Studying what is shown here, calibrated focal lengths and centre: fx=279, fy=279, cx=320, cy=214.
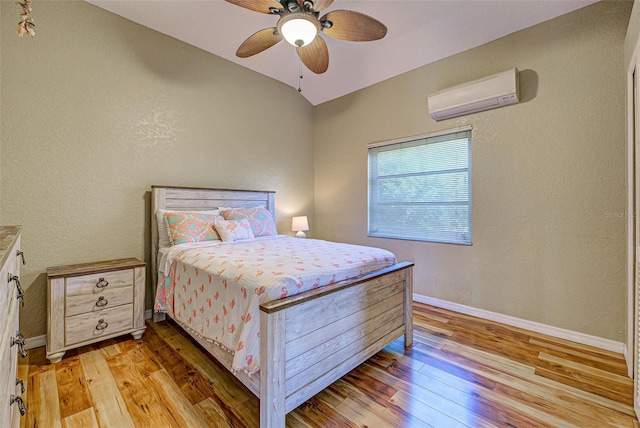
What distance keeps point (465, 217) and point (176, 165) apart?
124 inches

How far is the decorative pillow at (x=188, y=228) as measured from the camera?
2572mm

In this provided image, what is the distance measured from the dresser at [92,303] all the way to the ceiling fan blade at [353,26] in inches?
97.8

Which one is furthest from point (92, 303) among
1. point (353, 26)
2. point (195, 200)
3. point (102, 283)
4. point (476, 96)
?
point (476, 96)

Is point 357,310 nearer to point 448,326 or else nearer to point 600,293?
point 448,326

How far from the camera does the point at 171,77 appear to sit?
2977mm

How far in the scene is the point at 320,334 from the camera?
1.57 meters

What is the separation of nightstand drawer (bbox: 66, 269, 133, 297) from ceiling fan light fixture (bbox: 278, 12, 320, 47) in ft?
7.44

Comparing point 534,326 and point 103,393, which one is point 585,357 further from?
point 103,393

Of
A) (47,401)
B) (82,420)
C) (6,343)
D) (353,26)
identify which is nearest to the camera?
(6,343)

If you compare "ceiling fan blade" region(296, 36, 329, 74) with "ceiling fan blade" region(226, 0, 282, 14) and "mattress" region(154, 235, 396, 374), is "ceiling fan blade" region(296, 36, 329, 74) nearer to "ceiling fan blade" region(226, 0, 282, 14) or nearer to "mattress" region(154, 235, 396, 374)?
"ceiling fan blade" region(226, 0, 282, 14)

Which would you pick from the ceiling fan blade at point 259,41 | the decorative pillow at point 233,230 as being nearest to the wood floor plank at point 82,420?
the decorative pillow at point 233,230

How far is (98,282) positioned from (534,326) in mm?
3744

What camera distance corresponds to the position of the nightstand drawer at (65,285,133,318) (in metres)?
2.10

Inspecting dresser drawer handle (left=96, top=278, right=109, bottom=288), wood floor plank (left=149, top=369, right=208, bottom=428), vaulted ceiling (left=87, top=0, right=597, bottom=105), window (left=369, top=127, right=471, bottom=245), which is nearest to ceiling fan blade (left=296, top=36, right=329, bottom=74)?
vaulted ceiling (left=87, top=0, right=597, bottom=105)
